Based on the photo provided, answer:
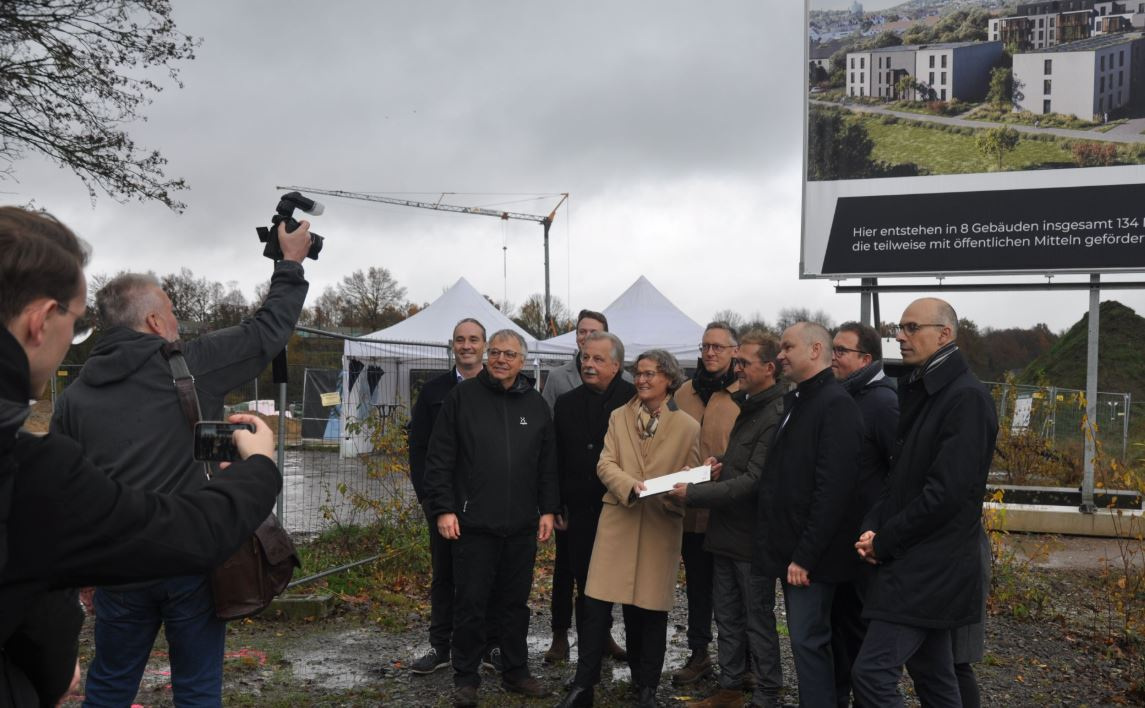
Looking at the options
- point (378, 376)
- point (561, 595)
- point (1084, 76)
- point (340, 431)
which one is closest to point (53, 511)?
point (561, 595)

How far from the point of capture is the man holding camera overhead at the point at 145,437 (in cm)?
321

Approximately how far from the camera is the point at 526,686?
5480mm

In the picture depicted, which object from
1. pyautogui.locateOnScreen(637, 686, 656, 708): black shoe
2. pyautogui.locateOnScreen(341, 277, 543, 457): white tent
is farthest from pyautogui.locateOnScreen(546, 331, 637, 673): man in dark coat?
pyautogui.locateOnScreen(341, 277, 543, 457): white tent

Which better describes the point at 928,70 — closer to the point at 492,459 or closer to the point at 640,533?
the point at 640,533

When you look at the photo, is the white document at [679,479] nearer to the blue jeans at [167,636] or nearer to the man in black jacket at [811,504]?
the man in black jacket at [811,504]

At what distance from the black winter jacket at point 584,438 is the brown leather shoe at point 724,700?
4.03 feet

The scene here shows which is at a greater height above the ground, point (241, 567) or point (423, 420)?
point (423, 420)

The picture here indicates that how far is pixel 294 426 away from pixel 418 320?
12344mm

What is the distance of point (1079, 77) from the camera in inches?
365

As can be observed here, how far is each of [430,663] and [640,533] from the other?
1.71m

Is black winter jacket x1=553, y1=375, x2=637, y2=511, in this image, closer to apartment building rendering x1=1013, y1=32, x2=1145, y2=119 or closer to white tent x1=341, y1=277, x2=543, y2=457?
white tent x1=341, y1=277, x2=543, y2=457

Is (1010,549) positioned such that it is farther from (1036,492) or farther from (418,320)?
(418,320)

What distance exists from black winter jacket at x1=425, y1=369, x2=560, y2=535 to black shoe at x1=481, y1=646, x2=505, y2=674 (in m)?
1.14

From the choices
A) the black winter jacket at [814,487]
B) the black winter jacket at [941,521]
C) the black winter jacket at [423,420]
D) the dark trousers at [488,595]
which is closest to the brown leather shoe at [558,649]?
the dark trousers at [488,595]
